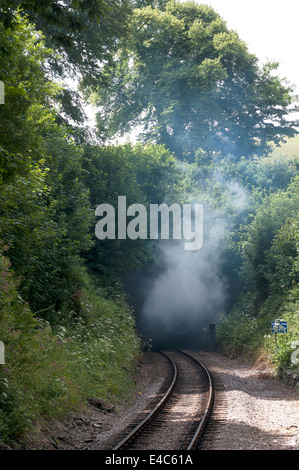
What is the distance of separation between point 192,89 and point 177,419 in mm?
35125

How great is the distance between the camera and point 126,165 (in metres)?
29.3

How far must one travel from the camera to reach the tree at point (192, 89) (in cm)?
4125

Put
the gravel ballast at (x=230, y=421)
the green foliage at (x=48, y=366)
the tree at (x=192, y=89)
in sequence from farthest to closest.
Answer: the tree at (x=192, y=89) < the gravel ballast at (x=230, y=421) < the green foliage at (x=48, y=366)

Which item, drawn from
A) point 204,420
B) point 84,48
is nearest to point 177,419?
point 204,420

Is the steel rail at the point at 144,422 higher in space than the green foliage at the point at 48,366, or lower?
lower

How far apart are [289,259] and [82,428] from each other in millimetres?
15649

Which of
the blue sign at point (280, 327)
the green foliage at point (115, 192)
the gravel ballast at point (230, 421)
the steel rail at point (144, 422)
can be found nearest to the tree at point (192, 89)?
the green foliage at point (115, 192)

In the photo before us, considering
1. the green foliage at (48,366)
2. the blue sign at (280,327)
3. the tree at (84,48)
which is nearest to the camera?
the green foliage at (48,366)

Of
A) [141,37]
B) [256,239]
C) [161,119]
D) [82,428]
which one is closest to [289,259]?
[256,239]

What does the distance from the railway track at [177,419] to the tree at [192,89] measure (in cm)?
2914

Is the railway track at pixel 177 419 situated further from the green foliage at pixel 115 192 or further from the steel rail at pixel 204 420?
the green foliage at pixel 115 192

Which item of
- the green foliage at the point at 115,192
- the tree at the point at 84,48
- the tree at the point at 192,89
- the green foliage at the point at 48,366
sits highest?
the tree at the point at 192,89

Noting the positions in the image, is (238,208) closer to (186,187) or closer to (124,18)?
(186,187)

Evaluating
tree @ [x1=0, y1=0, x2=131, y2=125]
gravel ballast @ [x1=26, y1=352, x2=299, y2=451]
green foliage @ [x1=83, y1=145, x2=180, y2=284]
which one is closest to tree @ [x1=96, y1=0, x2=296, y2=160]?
green foliage @ [x1=83, y1=145, x2=180, y2=284]
